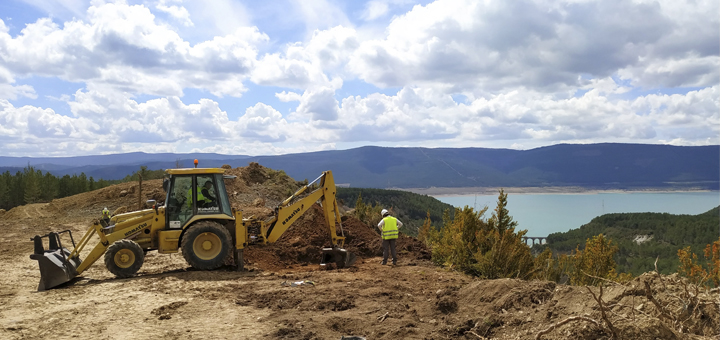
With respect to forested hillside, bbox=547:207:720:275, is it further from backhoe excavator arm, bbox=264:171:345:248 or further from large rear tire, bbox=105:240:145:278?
large rear tire, bbox=105:240:145:278

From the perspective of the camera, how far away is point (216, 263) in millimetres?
10977

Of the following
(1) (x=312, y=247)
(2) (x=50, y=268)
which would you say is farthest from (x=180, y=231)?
(1) (x=312, y=247)

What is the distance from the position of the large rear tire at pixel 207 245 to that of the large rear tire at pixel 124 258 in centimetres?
93

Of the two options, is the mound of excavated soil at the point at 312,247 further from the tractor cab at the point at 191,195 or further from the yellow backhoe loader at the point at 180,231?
the tractor cab at the point at 191,195

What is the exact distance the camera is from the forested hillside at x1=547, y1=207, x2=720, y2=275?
67981mm

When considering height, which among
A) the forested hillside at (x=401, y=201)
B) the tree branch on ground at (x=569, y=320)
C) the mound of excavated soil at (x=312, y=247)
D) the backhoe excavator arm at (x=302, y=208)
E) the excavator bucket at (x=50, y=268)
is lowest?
the forested hillside at (x=401, y=201)

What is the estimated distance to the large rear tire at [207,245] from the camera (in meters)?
10.8

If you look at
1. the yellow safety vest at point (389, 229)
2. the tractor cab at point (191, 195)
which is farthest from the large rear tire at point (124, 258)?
the yellow safety vest at point (389, 229)

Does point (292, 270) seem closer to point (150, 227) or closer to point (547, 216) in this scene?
point (150, 227)

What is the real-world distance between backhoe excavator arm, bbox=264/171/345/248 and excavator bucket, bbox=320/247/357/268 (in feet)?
0.74

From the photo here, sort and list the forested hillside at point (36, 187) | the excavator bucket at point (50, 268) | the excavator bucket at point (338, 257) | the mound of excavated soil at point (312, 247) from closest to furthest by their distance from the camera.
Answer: the excavator bucket at point (50, 268) < the excavator bucket at point (338, 257) < the mound of excavated soil at point (312, 247) < the forested hillside at point (36, 187)

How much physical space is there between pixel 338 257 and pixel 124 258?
4996 mm

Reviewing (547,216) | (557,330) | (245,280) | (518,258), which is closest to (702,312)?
(557,330)

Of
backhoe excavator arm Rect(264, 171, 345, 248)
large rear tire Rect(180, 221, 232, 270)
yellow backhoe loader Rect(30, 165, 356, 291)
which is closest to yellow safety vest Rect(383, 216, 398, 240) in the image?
backhoe excavator arm Rect(264, 171, 345, 248)
